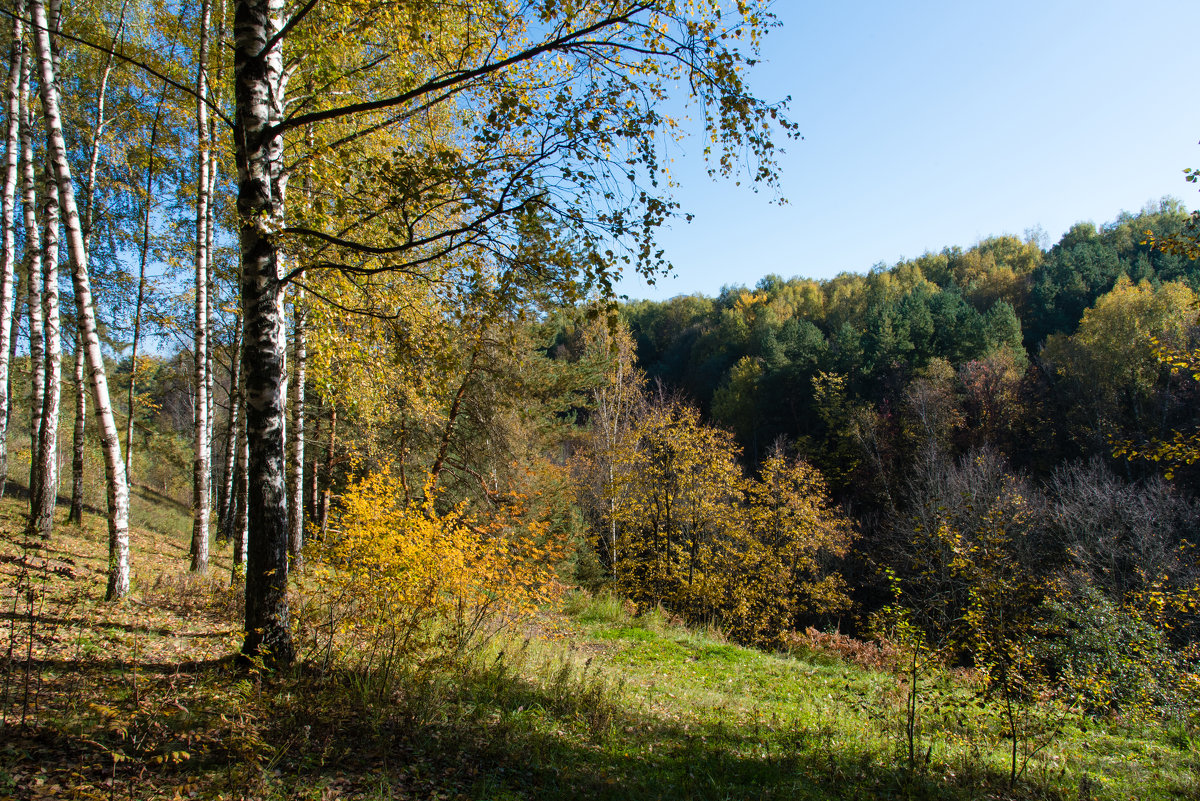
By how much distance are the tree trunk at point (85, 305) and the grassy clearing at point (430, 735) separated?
0.50 metres

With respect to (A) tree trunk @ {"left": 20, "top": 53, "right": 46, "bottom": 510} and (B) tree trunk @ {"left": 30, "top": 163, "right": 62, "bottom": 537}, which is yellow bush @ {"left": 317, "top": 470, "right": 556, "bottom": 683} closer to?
(A) tree trunk @ {"left": 20, "top": 53, "right": 46, "bottom": 510}

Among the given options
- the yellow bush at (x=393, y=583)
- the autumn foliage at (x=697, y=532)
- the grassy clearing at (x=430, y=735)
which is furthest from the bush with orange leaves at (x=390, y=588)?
the autumn foliage at (x=697, y=532)

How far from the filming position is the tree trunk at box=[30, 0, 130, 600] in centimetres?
573

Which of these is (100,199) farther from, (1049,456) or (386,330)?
(1049,456)

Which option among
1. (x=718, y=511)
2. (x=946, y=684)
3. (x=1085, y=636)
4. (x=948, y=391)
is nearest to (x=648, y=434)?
(x=718, y=511)

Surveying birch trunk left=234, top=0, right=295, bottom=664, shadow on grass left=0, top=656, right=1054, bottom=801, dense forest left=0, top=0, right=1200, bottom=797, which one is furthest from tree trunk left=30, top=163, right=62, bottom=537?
shadow on grass left=0, top=656, right=1054, bottom=801

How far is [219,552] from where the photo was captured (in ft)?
45.1

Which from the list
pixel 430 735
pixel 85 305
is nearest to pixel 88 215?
pixel 85 305

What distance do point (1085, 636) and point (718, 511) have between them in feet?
29.8

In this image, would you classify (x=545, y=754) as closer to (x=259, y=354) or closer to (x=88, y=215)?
(x=259, y=354)

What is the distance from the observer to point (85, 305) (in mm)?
5875

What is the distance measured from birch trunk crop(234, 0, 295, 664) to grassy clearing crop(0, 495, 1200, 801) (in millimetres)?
443

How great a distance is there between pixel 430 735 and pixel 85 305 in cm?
563

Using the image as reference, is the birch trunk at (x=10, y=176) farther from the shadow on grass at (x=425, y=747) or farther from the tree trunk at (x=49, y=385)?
the shadow on grass at (x=425, y=747)
